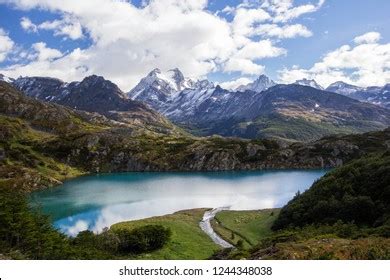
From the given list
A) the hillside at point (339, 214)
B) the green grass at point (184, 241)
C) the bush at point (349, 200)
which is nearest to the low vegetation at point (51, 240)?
the green grass at point (184, 241)

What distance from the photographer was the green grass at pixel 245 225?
7529 cm

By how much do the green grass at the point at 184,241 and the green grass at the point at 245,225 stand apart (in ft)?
14.0

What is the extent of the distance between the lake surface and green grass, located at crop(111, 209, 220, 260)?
45.9 ft

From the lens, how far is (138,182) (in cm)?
18850

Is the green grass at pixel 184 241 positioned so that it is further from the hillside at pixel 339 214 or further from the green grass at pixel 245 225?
the hillside at pixel 339 214

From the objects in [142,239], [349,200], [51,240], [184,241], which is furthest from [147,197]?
[51,240]

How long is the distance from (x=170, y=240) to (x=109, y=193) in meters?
85.4

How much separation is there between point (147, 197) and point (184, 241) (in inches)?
2791

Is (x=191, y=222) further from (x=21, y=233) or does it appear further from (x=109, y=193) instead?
(x=109, y=193)

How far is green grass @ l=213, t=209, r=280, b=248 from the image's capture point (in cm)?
7529

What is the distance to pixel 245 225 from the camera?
87750mm

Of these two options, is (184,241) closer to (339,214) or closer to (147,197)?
(339,214)

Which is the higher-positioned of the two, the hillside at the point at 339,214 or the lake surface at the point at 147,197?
the hillside at the point at 339,214
